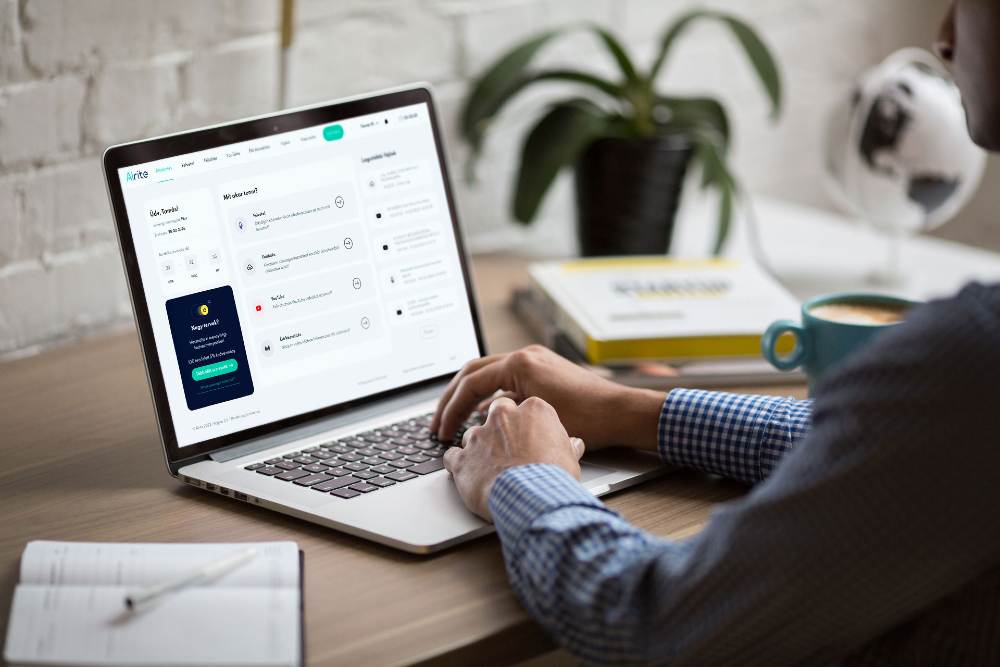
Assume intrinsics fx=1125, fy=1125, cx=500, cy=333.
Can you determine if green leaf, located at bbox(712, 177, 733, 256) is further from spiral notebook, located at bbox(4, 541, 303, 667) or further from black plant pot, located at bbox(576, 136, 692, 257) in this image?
spiral notebook, located at bbox(4, 541, 303, 667)

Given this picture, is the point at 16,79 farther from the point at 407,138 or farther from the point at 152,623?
the point at 152,623

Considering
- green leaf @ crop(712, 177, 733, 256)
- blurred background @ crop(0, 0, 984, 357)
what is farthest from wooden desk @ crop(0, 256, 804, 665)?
green leaf @ crop(712, 177, 733, 256)

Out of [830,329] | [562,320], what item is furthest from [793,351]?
[562,320]

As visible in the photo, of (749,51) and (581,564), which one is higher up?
(749,51)

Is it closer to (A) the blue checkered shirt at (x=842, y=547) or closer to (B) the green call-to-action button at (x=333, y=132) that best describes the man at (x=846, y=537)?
(A) the blue checkered shirt at (x=842, y=547)

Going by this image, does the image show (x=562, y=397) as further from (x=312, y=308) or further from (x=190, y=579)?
(x=190, y=579)

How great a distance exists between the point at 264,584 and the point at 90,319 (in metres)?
0.70

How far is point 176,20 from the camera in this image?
4.29 ft

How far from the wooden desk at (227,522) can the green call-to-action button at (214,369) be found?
0.10m

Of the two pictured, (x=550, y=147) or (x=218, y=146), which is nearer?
(x=218, y=146)

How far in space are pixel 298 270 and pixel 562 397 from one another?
260 millimetres

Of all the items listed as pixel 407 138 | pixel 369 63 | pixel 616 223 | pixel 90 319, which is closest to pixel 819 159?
pixel 616 223

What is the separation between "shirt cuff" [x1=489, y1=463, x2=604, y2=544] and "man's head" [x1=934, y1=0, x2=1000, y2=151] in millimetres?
382

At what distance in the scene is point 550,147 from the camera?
1462mm
